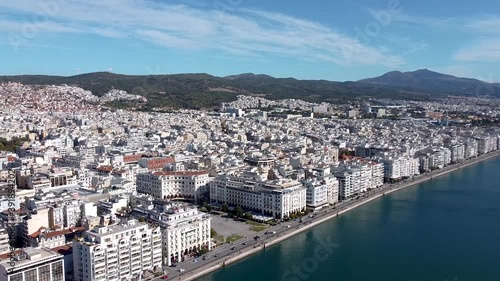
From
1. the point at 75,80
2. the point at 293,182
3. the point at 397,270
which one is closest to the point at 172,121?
the point at 293,182

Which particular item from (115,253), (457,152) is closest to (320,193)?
(115,253)

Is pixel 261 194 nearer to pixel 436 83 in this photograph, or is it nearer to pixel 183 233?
pixel 183 233

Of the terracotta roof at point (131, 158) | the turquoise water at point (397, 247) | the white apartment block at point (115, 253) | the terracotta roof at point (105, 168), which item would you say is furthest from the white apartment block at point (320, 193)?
the terracotta roof at point (131, 158)

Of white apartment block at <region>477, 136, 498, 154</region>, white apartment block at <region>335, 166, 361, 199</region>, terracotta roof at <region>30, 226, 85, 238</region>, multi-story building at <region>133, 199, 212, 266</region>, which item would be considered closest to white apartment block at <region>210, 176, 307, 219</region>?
white apartment block at <region>335, 166, 361, 199</region>

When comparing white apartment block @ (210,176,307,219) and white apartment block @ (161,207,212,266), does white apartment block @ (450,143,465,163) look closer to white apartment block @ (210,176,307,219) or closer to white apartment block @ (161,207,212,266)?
white apartment block @ (210,176,307,219)

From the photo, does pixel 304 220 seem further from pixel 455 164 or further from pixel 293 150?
pixel 455 164
